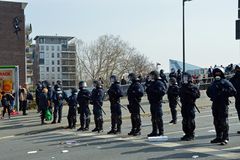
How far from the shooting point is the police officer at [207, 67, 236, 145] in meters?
11.4

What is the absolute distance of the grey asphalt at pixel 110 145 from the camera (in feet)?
33.8

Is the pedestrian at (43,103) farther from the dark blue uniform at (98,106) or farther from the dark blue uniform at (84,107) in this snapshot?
the dark blue uniform at (98,106)

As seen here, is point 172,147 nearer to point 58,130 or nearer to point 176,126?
point 176,126

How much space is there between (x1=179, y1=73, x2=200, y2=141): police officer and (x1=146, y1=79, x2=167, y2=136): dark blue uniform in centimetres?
79

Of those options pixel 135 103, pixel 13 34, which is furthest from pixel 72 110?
pixel 13 34

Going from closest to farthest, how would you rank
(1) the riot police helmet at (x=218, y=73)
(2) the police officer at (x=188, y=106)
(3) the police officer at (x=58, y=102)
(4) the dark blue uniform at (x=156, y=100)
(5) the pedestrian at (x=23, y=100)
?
(1) the riot police helmet at (x=218, y=73)
(2) the police officer at (x=188, y=106)
(4) the dark blue uniform at (x=156, y=100)
(3) the police officer at (x=58, y=102)
(5) the pedestrian at (x=23, y=100)

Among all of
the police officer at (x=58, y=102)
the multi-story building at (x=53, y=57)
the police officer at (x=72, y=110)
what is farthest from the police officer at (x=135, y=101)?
the multi-story building at (x=53, y=57)

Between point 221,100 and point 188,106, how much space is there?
134 centimetres

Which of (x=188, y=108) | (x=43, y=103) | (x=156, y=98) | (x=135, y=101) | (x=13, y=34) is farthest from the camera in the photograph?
(x=13, y=34)

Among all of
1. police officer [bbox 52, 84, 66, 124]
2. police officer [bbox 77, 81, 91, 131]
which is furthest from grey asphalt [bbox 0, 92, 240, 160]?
police officer [bbox 52, 84, 66, 124]

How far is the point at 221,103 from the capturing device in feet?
37.8

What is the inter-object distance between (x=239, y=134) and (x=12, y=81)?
15986 mm

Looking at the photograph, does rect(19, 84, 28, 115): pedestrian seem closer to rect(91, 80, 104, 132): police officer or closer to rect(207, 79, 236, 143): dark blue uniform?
rect(91, 80, 104, 132): police officer

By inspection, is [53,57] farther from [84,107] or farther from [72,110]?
[84,107]
